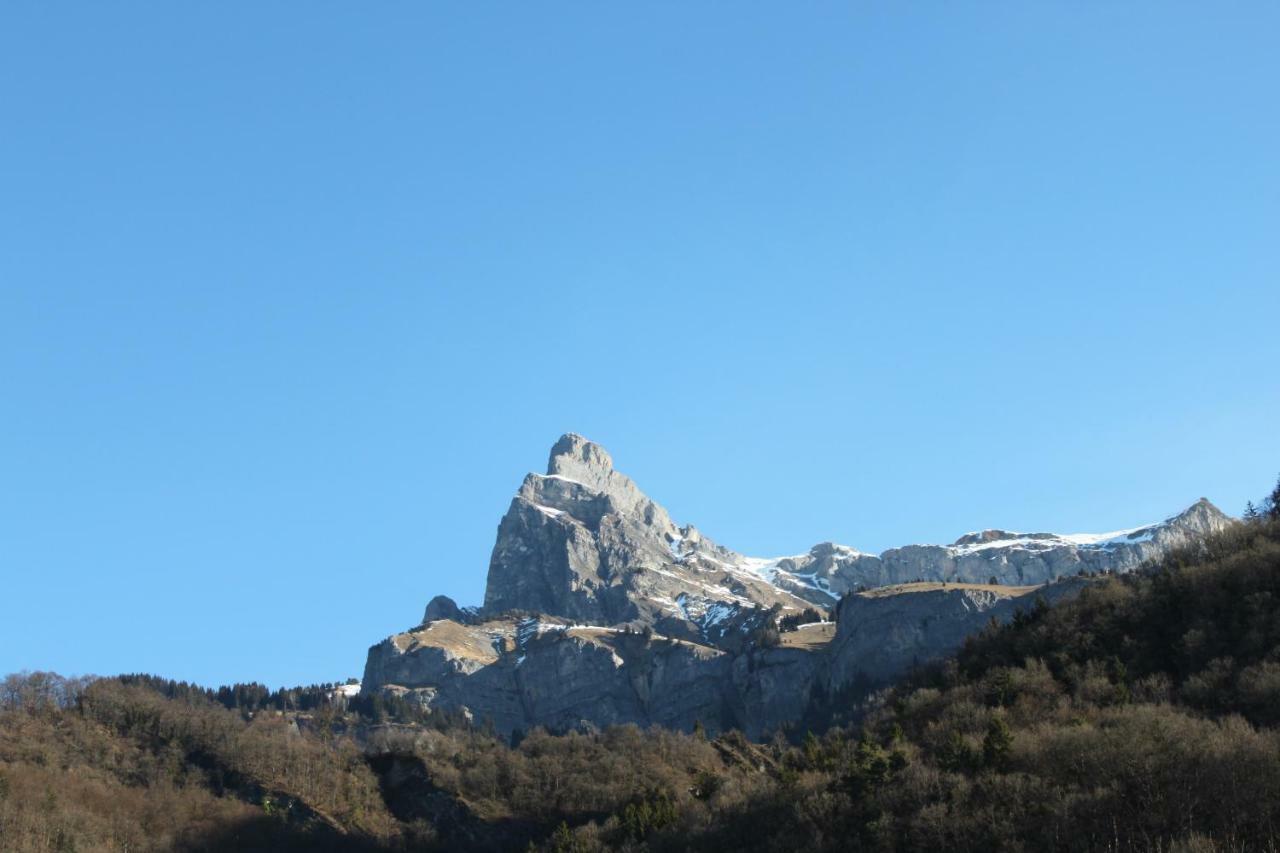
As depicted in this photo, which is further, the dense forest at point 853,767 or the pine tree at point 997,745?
the pine tree at point 997,745

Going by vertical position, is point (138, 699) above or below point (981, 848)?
above

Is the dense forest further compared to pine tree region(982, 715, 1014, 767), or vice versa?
pine tree region(982, 715, 1014, 767)

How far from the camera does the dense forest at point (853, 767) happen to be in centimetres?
8950

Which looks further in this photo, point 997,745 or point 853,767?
point 853,767

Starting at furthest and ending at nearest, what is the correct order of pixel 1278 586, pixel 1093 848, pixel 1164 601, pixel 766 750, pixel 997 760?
pixel 766 750 → pixel 1164 601 → pixel 1278 586 → pixel 997 760 → pixel 1093 848

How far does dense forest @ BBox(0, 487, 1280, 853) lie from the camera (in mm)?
89500

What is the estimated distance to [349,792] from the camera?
6978 inches

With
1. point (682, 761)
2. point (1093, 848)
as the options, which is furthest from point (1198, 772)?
point (682, 761)

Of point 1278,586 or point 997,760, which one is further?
point 1278,586

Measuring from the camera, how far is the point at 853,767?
10844cm

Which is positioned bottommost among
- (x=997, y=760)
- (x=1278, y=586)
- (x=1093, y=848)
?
(x=1093, y=848)

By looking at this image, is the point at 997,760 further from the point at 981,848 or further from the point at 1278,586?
the point at 1278,586

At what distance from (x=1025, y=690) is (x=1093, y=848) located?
4205cm

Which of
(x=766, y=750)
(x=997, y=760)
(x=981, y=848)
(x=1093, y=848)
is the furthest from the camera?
(x=766, y=750)
